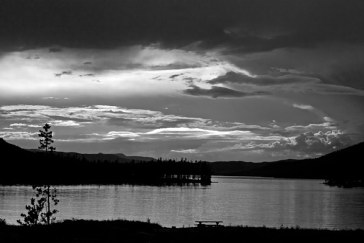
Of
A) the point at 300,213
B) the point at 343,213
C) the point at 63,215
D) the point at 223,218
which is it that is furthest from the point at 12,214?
the point at 343,213

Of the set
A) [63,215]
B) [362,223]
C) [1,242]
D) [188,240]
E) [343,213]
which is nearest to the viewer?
[1,242]

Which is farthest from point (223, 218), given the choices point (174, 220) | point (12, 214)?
point (12, 214)

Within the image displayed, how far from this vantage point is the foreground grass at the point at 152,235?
Result: 37.7 metres

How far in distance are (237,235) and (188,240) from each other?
4.72 m

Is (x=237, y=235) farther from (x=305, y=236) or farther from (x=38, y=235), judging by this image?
(x=38, y=235)

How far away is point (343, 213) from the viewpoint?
13662cm

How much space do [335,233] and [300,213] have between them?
96.4 metres

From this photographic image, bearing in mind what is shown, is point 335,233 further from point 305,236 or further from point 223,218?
point 223,218

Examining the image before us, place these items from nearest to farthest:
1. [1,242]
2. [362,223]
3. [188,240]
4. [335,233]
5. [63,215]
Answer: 1. [1,242]
2. [188,240]
3. [335,233]
4. [362,223]
5. [63,215]

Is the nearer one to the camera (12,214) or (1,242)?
(1,242)

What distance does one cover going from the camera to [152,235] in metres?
40.6

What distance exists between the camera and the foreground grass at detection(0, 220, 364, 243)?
37.7m

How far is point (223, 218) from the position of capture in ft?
376

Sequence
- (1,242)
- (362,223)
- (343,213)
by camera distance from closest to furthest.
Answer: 1. (1,242)
2. (362,223)
3. (343,213)
